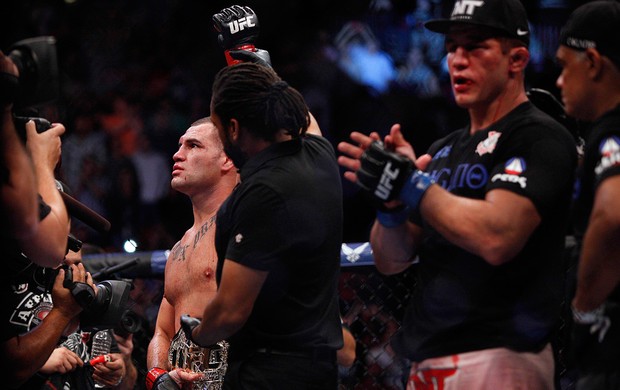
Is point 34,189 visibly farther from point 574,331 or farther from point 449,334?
point 574,331

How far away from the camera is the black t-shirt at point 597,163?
5.25 ft

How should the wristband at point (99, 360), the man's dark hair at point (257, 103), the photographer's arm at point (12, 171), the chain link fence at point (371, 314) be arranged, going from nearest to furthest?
the photographer's arm at point (12, 171) → the man's dark hair at point (257, 103) → the wristband at point (99, 360) → the chain link fence at point (371, 314)

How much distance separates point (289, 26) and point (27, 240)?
400 centimetres

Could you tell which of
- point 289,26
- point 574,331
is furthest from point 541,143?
point 289,26

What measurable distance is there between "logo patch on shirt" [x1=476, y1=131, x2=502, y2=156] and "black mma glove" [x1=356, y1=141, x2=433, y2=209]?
0.19 m

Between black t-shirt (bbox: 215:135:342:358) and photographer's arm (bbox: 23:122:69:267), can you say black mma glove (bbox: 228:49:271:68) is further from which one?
photographer's arm (bbox: 23:122:69:267)

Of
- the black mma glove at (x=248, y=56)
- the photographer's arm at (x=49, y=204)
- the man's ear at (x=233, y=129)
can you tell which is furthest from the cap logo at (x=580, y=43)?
the photographer's arm at (x=49, y=204)

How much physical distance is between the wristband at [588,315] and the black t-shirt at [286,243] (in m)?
0.62

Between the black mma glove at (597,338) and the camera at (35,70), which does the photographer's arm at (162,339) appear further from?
the black mma glove at (597,338)

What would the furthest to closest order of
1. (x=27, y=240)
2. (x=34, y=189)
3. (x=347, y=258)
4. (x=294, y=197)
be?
1. (x=347, y=258)
2. (x=294, y=197)
3. (x=27, y=240)
4. (x=34, y=189)

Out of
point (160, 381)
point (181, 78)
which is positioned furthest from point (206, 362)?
point (181, 78)

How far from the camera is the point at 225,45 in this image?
2664mm

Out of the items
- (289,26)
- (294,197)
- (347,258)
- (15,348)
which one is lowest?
(289,26)

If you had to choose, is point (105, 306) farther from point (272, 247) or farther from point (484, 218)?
point (484, 218)
